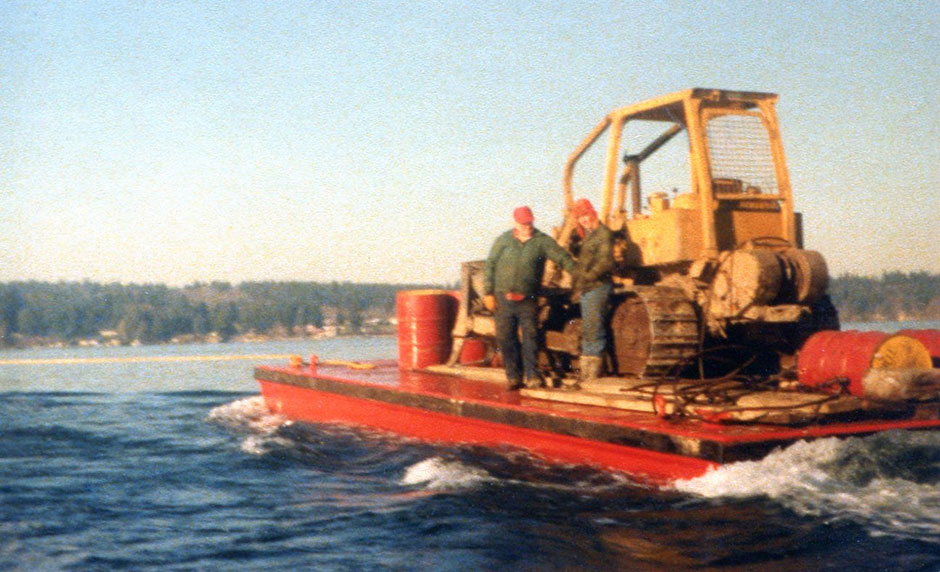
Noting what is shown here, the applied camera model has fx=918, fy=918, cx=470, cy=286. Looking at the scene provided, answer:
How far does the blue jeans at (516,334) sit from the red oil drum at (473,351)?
208cm

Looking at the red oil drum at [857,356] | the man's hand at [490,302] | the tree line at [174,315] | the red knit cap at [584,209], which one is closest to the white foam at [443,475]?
the man's hand at [490,302]

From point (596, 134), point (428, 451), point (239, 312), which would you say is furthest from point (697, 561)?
point (239, 312)

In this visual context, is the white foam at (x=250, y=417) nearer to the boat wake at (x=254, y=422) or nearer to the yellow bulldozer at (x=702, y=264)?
the boat wake at (x=254, y=422)

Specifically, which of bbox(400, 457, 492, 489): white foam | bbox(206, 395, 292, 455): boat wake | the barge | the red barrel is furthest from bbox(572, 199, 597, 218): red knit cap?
bbox(206, 395, 292, 455): boat wake

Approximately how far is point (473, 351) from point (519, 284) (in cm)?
264

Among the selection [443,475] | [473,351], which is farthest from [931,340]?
[473,351]

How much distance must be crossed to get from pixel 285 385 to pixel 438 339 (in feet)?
6.98

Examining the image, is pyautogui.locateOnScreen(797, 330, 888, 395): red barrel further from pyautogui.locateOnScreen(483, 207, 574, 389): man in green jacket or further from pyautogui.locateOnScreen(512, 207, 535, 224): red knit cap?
pyautogui.locateOnScreen(512, 207, 535, 224): red knit cap

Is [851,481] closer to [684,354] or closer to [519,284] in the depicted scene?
[684,354]

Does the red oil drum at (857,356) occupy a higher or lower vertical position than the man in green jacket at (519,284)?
lower

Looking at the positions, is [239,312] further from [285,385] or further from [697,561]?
[697,561]

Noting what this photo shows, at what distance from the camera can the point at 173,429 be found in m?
11.8

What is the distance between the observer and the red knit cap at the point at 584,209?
8641 mm

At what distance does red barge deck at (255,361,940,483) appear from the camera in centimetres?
625
